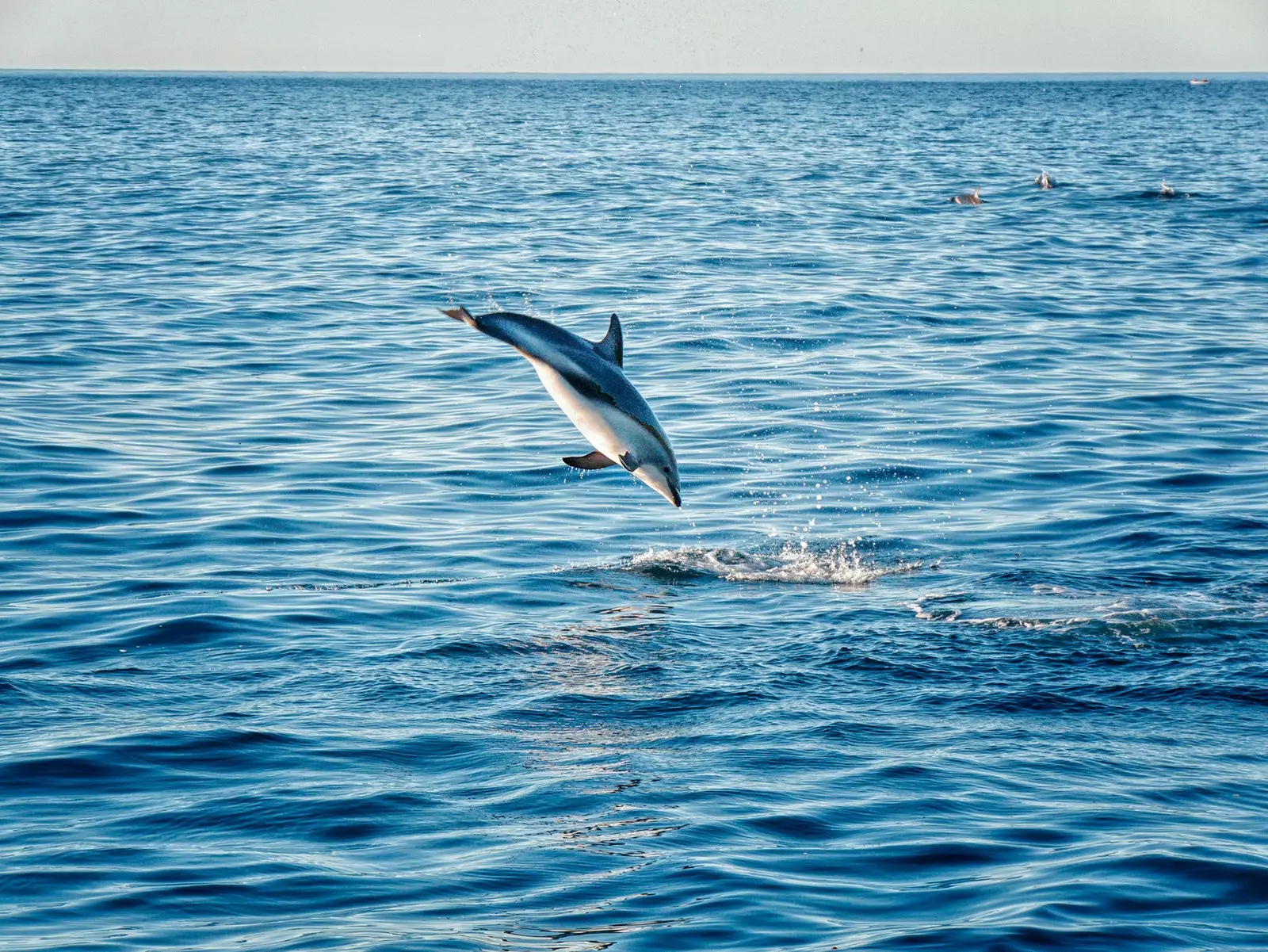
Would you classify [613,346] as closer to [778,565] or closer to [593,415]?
[593,415]

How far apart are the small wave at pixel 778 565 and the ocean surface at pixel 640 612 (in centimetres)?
6

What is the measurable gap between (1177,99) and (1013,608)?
176m

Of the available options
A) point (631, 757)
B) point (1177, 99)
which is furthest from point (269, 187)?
point (1177, 99)

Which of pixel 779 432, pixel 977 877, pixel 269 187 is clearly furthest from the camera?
pixel 269 187

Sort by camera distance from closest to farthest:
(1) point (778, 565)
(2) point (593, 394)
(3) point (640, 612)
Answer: (2) point (593, 394)
(3) point (640, 612)
(1) point (778, 565)

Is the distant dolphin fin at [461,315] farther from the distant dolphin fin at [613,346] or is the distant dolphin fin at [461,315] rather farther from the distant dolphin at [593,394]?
the distant dolphin fin at [613,346]

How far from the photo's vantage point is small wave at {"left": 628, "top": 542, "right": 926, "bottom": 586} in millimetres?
13562

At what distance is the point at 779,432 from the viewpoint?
19203mm

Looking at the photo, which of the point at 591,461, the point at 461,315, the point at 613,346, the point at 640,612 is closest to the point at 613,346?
the point at 613,346

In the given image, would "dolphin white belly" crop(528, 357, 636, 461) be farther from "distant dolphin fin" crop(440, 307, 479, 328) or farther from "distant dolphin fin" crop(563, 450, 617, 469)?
"distant dolphin fin" crop(440, 307, 479, 328)

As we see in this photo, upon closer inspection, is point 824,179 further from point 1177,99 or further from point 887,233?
point 1177,99

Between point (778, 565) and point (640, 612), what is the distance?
6.37 ft

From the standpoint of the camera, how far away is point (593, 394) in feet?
31.6

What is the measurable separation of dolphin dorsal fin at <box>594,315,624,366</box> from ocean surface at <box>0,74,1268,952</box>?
2179 millimetres
